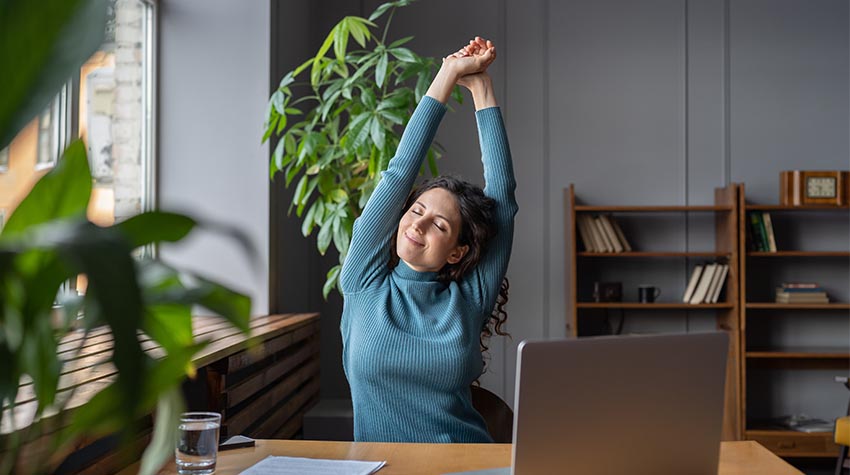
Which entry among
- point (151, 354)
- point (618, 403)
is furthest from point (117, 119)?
point (618, 403)

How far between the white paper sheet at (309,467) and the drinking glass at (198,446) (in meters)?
0.07

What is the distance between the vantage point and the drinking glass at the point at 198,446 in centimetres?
141

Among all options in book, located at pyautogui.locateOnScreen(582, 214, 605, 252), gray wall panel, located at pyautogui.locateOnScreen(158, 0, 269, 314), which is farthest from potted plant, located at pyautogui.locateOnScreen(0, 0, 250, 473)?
book, located at pyautogui.locateOnScreen(582, 214, 605, 252)

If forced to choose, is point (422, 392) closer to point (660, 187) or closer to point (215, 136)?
point (215, 136)

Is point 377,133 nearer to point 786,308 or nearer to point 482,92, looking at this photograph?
point 482,92

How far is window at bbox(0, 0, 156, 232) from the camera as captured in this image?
285cm

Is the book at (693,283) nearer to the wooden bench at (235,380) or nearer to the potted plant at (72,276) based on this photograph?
the wooden bench at (235,380)

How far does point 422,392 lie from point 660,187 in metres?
3.55

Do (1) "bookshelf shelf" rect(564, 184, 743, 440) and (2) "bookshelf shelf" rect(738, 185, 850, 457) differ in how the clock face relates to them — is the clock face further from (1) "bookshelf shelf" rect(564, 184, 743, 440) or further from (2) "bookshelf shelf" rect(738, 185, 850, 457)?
(1) "bookshelf shelf" rect(564, 184, 743, 440)

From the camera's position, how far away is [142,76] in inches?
146

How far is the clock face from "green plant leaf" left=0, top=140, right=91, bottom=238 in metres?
4.92

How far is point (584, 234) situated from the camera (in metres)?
4.91

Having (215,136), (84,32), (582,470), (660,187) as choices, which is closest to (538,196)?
(660,187)

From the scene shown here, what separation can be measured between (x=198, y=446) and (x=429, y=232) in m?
0.81
